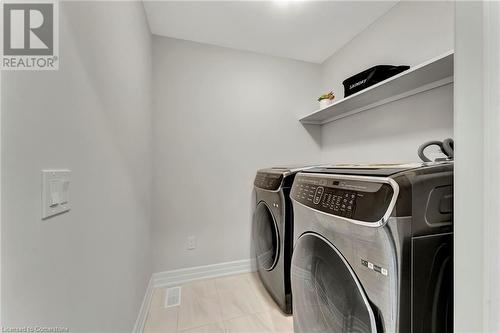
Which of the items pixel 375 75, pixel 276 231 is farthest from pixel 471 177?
pixel 375 75

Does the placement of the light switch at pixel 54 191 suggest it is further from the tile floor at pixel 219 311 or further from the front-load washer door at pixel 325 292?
the tile floor at pixel 219 311

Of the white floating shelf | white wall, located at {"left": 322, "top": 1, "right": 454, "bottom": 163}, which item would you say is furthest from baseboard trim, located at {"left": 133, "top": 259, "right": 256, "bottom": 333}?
the white floating shelf

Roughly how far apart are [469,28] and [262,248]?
1.76 m

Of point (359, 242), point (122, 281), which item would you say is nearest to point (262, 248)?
point (122, 281)

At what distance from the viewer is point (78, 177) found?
0.65m

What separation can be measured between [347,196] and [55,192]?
89 centimetres

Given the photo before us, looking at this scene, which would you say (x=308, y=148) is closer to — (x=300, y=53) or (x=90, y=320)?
(x=300, y=53)

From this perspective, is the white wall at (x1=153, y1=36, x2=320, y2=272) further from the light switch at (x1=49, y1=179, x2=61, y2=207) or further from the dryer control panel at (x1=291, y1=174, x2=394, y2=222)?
the light switch at (x1=49, y1=179, x2=61, y2=207)

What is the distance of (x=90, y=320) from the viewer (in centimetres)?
70

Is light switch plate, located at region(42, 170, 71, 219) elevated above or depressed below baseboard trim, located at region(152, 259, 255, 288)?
above

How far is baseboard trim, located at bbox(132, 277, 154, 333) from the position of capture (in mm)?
1312

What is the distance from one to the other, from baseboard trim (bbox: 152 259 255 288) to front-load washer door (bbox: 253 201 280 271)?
0.26 meters

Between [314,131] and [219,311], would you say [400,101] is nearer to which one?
[314,131]

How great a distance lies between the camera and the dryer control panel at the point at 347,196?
2.20ft
